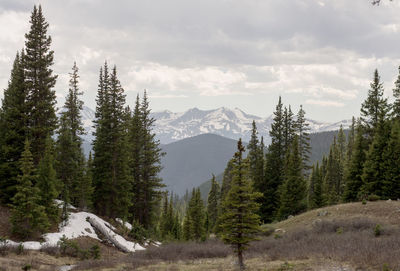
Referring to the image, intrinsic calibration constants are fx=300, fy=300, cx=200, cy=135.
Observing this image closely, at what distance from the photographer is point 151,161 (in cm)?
3691

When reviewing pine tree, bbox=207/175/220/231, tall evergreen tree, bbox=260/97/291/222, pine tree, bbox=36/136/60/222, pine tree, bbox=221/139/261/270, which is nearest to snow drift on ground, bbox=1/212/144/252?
pine tree, bbox=36/136/60/222

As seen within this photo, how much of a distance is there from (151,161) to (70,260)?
18400mm

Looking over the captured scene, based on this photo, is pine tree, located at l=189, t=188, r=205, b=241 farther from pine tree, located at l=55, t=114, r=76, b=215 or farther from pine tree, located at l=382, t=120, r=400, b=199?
pine tree, located at l=382, t=120, r=400, b=199

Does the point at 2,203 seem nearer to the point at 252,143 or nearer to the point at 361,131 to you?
the point at 252,143

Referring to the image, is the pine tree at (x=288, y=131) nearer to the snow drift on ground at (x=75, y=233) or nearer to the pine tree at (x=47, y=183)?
the snow drift on ground at (x=75, y=233)

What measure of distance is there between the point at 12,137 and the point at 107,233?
11.5 m

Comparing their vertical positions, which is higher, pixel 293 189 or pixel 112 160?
pixel 112 160

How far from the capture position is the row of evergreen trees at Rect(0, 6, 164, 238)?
71.6 feet

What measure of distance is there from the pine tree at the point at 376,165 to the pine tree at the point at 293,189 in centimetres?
717

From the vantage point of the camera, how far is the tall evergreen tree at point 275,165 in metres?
41.7

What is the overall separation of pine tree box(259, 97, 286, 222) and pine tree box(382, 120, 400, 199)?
12.5 meters

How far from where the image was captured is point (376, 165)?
33.2 m

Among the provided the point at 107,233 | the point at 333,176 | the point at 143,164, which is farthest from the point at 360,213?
the point at 333,176

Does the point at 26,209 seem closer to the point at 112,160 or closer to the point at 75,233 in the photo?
the point at 75,233
